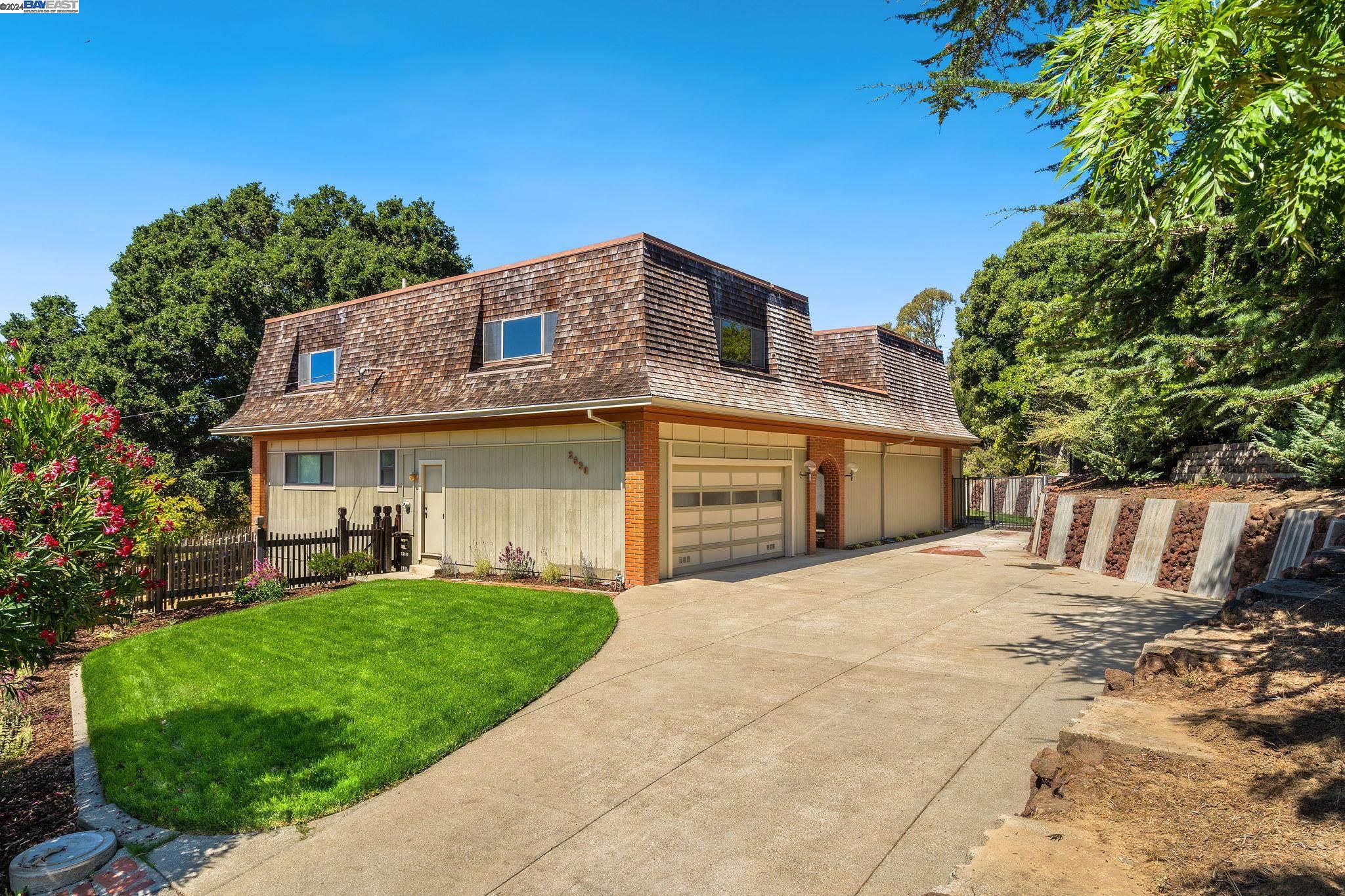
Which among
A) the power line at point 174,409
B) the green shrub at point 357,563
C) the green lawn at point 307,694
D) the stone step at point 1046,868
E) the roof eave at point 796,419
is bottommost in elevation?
the green lawn at point 307,694

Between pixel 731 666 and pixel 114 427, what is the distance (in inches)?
244

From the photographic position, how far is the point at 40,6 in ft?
31.8

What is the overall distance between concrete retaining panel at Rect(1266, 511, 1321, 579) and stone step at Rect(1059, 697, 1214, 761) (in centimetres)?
740

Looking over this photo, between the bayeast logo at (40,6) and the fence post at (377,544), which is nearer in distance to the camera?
the bayeast logo at (40,6)

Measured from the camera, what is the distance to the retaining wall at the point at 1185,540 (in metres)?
10.5

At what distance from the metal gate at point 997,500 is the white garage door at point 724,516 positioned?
13252mm

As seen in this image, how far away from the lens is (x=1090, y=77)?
4855mm

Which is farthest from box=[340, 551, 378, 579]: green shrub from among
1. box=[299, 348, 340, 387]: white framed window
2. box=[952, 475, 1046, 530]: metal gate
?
box=[952, 475, 1046, 530]: metal gate

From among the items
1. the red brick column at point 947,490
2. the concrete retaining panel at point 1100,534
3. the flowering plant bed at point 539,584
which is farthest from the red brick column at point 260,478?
the red brick column at point 947,490

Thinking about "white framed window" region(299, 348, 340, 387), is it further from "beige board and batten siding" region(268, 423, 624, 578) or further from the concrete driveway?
the concrete driveway

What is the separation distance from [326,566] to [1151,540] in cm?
1621

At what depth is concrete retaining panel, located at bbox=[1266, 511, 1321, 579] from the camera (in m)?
10.1

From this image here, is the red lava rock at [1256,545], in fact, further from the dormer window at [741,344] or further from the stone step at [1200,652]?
the dormer window at [741,344]

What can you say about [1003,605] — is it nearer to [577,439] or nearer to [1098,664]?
[1098,664]
